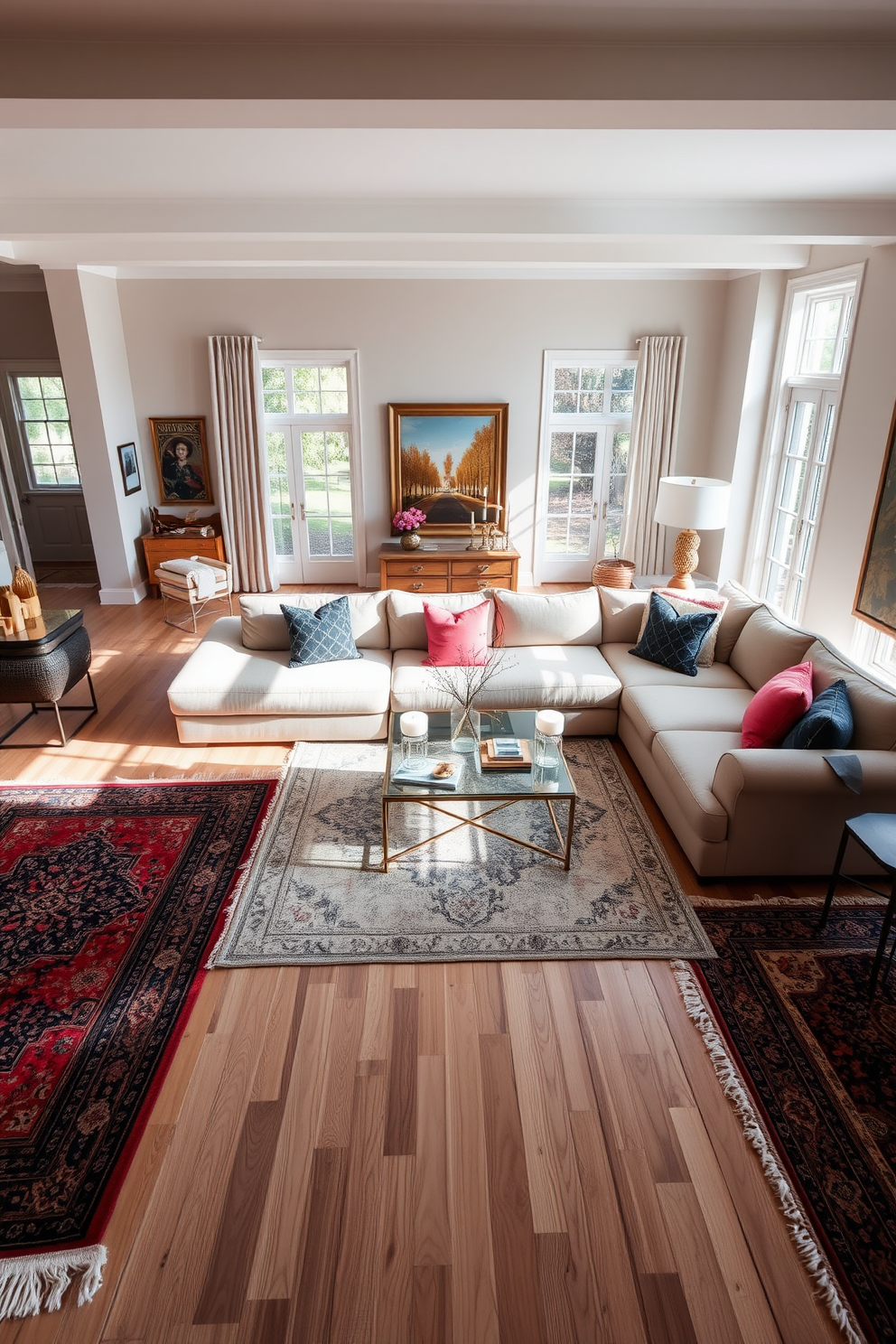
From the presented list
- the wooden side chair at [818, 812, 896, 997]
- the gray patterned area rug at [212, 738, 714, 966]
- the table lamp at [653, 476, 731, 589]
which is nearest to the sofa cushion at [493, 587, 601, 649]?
the table lamp at [653, 476, 731, 589]

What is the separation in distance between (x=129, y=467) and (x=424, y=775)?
16.4ft

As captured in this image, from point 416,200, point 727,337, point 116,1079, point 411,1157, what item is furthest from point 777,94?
point 727,337

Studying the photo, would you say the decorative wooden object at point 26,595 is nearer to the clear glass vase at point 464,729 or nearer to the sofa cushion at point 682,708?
the clear glass vase at point 464,729

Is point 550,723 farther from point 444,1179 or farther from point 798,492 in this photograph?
point 798,492

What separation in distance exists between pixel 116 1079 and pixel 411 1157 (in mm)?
1007

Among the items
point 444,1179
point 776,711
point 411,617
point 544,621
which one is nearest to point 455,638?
point 411,617

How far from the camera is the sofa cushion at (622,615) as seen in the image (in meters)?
5.02

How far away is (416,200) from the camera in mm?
4195

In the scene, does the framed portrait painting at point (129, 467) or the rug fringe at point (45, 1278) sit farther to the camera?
the framed portrait painting at point (129, 467)

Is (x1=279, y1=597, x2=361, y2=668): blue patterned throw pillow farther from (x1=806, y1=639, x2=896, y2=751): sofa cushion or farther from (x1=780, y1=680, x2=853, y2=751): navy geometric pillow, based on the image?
(x1=806, y1=639, x2=896, y2=751): sofa cushion

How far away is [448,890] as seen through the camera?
335cm

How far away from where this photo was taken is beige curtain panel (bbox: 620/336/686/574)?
688cm

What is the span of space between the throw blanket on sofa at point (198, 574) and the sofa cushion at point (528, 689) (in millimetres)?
2630

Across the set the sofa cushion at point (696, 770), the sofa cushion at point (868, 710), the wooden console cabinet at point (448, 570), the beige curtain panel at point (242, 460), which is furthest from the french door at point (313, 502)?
the sofa cushion at point (868, 710)
